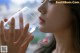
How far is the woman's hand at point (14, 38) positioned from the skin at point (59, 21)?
0.13 meters

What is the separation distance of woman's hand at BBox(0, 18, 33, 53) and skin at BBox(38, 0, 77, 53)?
0.43ft

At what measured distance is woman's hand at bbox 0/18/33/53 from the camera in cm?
81

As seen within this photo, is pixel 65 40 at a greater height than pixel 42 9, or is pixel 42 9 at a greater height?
pixel 42 9

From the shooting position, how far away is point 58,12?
952 mm

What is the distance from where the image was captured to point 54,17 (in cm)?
95

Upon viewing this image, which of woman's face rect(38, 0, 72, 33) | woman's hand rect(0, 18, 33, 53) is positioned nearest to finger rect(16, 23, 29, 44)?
woman's hand rect(0, 18, 33, 53)

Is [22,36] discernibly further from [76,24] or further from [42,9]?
[76,24]

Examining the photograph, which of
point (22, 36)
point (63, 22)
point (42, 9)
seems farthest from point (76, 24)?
point (22, 36)

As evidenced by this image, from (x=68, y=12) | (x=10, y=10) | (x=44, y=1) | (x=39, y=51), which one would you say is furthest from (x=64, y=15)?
(x=10, y=10)

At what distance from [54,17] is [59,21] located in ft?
0.11

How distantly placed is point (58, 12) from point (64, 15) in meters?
Result: 0.04

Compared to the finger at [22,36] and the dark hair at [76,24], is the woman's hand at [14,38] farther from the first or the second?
the dark hair at [76,24]

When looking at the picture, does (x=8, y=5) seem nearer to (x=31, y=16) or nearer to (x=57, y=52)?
(x=31, y=16)

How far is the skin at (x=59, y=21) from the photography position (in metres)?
0.95
